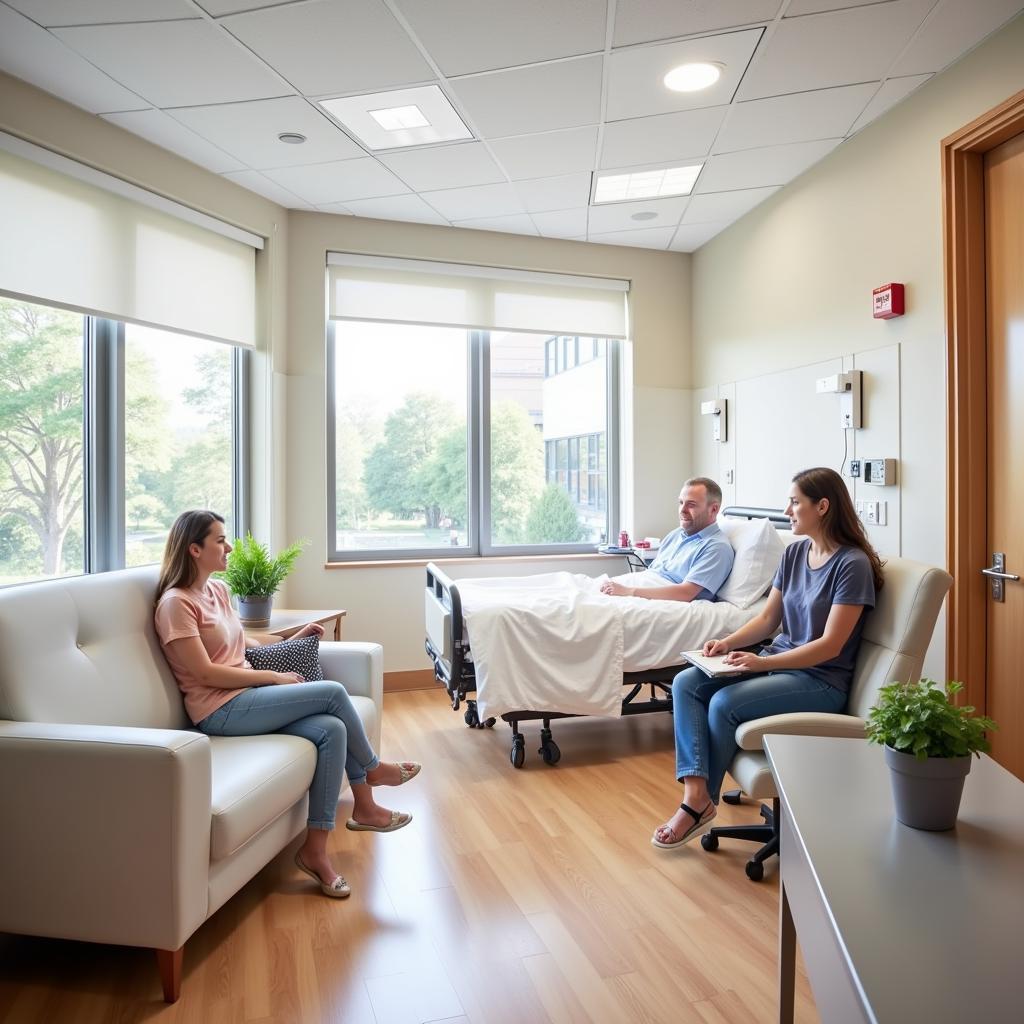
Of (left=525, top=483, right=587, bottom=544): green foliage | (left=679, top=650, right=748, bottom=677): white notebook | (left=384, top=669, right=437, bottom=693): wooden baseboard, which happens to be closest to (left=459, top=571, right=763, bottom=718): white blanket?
(left=679, top=650, right=748, bottom=677): white notebook

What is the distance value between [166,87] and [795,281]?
9.32ft

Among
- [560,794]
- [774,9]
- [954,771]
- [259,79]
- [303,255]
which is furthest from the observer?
[303,255]

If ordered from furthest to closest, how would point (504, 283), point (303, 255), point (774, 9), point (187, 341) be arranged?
point (504, 283) → point (303, 255) → point (187, 341) → point (774, 9)

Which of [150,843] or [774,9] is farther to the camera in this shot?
[774,9]

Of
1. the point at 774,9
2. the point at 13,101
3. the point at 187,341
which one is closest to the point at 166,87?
the point at 13,101

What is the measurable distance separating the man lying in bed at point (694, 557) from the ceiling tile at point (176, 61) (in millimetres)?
2372

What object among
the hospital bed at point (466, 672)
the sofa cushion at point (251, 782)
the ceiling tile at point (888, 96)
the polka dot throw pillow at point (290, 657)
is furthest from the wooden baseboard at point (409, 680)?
the ceiling tile at point (888, 96)

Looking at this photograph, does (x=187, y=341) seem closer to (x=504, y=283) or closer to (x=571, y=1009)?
(x=504, y=283)

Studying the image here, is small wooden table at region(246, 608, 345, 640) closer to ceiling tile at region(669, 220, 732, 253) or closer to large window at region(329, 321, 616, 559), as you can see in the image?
large window at region(329, 321, 616, 559)

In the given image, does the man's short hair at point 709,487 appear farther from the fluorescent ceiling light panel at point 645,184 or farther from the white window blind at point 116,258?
the white window blind at point 116,258

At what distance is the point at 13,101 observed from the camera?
2732mm

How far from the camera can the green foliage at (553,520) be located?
4.82 metres

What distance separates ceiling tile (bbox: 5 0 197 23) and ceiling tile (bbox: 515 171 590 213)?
1765 mm

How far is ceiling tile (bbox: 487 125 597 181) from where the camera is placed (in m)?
3.21
